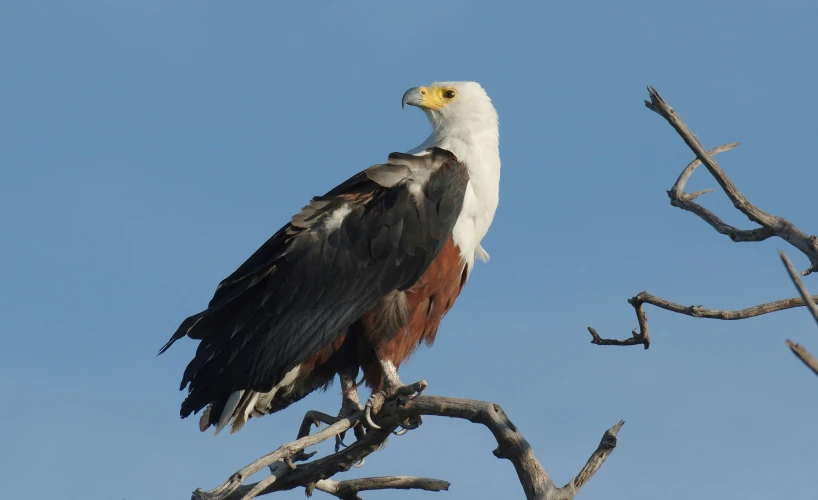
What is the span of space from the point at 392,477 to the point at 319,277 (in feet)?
4.16

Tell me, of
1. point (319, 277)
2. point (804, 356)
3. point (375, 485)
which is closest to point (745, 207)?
point (804, 356)

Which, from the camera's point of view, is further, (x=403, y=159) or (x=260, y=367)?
(x=403, y=159)

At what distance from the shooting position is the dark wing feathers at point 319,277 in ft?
18.5

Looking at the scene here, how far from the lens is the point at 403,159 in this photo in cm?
595

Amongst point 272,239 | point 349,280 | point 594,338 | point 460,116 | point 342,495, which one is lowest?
point 342,495

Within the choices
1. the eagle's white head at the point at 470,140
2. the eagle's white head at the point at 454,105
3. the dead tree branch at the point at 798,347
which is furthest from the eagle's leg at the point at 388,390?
the dead tree branch at the point at 798,347

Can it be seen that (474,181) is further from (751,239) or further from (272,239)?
(751,239)

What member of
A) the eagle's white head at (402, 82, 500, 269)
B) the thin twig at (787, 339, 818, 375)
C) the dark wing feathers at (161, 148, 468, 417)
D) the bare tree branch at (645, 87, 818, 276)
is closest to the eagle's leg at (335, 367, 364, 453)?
the dark wing feathers at (161, 148, 468, 417)

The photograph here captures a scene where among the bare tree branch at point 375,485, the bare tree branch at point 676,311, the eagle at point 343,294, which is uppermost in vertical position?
the eagle at point 343,294

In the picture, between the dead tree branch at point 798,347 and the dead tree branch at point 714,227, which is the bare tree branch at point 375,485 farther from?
the dead tree branch at point 798,347

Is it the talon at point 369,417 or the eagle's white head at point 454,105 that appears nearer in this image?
the talon at point 369,417

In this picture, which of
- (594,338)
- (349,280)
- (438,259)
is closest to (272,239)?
(349,280)

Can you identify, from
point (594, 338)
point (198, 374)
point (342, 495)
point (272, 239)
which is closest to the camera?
point (594, 338)

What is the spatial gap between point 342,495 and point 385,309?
1085 mm
